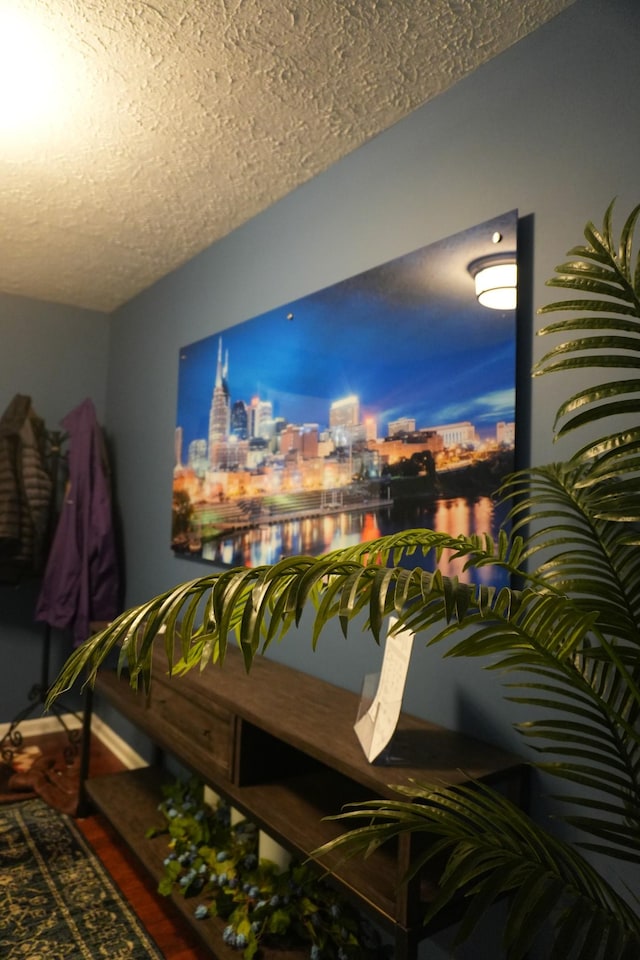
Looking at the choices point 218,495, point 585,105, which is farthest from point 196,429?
point 585,105

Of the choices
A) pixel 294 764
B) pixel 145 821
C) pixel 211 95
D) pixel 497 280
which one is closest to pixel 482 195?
pixel 497 280

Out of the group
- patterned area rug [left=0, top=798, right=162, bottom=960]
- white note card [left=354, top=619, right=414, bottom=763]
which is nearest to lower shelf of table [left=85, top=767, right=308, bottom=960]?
patterned area rug [left=0, top=798, right=162, bottom=960]

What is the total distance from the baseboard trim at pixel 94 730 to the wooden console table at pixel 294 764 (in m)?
0.74

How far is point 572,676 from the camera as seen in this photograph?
974mm

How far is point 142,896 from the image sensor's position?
2164 millimetres

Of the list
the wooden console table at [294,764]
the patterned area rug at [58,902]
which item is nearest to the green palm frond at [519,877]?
the wooden console table at [294,764]

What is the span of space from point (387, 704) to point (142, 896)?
1361 millimetres

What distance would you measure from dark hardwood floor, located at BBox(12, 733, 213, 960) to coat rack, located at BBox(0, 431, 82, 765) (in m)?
0.73

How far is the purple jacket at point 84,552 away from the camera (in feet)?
10.5

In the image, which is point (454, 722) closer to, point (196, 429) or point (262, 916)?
point (262, 916)

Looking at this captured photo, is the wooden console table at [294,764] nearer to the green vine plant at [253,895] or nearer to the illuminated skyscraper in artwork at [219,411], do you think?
the green vine plant at [253,895]

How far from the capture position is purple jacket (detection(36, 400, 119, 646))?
3205mm

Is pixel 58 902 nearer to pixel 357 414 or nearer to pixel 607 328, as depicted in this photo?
pixel 357 414

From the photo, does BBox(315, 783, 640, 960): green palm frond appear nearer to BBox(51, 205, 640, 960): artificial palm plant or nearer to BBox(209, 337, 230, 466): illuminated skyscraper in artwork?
BBox(51, 205, 640, 960): artificial palm plant
